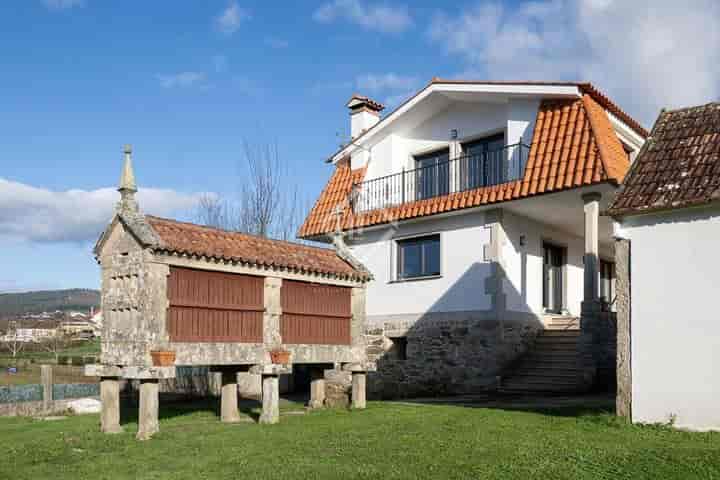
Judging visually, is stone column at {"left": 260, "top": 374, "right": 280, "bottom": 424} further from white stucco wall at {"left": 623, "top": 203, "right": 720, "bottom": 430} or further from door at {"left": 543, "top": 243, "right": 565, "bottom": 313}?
door at {"left": 543, "top": 243, "right": 565, "bottom": 313}

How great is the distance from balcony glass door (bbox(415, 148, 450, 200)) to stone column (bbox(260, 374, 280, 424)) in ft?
29.0

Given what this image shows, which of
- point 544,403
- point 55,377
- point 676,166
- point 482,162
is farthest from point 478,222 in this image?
point 55,377

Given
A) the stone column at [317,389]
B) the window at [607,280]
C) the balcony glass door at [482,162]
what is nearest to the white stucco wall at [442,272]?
the balcony glass door at [482,162]

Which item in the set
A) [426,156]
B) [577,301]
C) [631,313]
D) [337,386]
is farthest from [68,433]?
[577,301]

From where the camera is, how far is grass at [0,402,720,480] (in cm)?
820

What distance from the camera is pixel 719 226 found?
10016 mm

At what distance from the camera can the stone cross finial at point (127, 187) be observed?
39.2ft

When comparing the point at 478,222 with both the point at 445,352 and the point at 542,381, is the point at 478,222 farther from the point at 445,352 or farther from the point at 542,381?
the point at 542,381

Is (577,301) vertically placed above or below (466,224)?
below

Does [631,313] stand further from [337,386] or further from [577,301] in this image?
[577,301]

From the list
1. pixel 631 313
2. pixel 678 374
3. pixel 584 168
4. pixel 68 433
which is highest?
pixel 584 168

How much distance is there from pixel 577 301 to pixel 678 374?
11589 mm

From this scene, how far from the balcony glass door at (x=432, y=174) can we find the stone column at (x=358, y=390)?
686cm

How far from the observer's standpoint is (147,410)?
11398 millimetres
